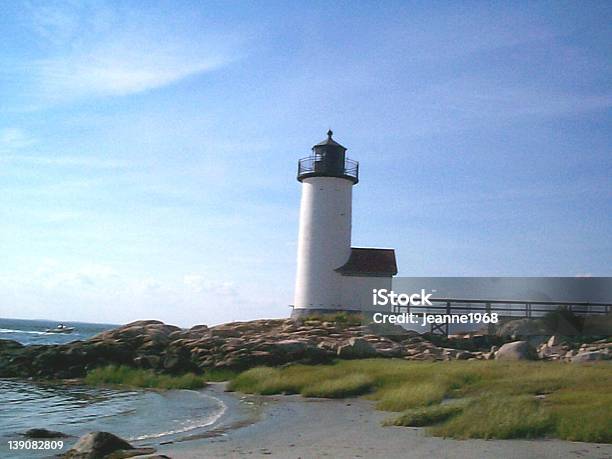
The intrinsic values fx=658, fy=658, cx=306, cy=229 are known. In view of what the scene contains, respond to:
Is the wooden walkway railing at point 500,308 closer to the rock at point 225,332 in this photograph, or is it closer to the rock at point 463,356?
the rock at point 463,356

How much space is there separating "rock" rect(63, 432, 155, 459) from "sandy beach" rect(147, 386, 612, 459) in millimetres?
613

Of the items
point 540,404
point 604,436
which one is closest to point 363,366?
point 540,404

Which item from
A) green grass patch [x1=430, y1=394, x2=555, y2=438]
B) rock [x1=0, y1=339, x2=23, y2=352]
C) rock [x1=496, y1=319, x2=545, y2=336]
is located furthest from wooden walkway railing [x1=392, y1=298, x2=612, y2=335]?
green grass patch [x1=430, y1=394, x2=555, y2=438]

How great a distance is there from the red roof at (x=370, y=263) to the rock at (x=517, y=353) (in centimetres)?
1040

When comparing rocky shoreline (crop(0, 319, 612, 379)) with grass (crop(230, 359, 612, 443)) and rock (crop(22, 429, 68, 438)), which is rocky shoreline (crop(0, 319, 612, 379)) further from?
rock (crop(22, 429, 68, 438))

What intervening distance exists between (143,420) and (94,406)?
9.07 ft

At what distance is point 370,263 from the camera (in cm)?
3047

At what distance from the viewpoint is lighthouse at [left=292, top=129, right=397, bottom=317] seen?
99.1ft

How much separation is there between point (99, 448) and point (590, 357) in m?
15.2

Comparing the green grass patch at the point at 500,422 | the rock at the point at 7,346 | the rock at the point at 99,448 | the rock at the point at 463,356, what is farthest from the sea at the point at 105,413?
the rock at the point at 7,346

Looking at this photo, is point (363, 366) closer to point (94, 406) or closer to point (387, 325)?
point (94, 406)

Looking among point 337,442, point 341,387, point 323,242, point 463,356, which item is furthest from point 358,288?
point 337,442

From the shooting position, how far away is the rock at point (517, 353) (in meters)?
19.7

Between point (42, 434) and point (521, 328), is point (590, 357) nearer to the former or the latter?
point (521, 328)
